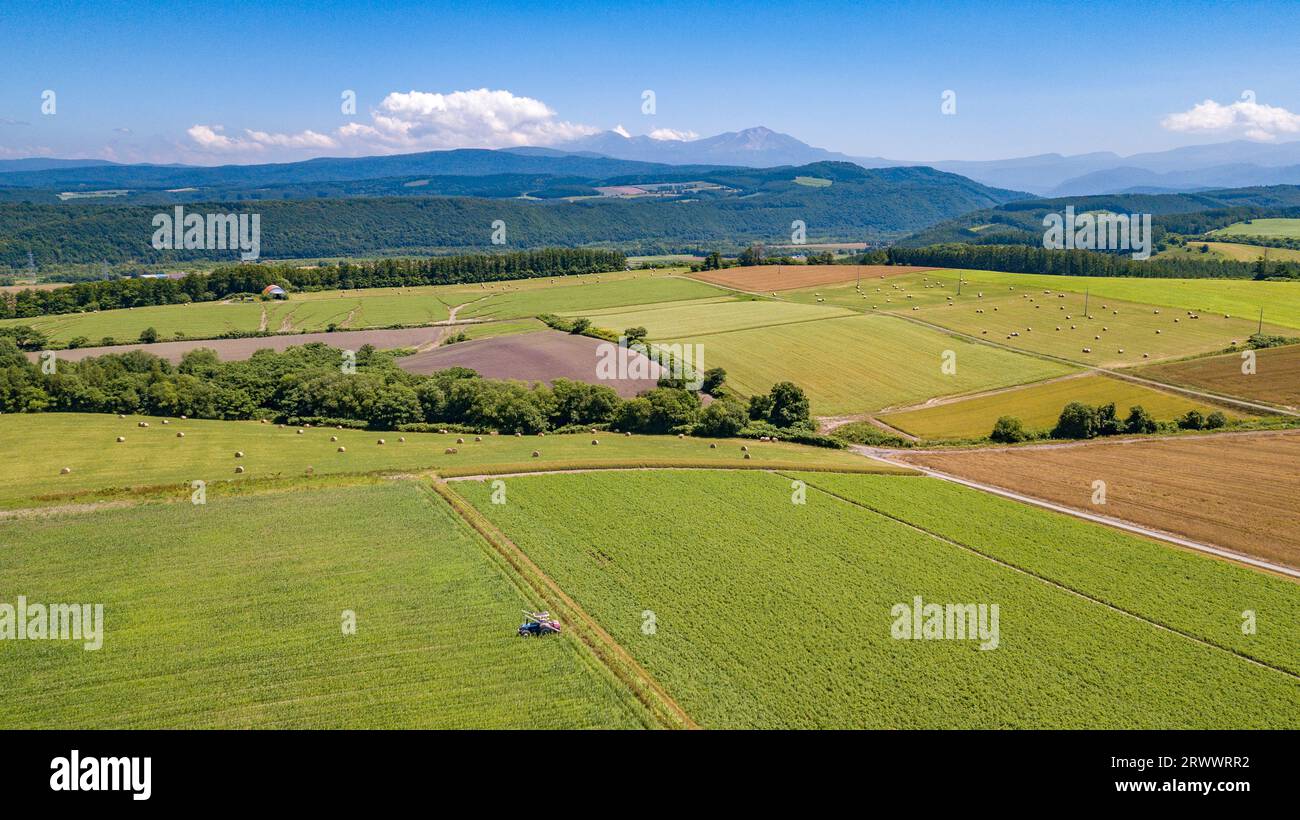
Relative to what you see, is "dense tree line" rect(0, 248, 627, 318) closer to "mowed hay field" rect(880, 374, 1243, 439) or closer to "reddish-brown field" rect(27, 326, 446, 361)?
"reddish-brown field" rect(27, 326, 446, 361)

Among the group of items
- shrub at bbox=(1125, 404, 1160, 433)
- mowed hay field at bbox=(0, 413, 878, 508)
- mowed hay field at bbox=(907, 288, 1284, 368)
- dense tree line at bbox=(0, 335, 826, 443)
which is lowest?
mowed hay field at bbox=(0, 413, 878, 508)

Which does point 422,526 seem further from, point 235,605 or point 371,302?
point 371,302

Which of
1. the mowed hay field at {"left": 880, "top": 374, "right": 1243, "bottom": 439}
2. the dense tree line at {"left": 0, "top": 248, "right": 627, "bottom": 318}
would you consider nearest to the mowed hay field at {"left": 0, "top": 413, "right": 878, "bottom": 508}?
the mowed hay field at {"left": 880, "top": 374, "right": 1243, "bottom": 439}

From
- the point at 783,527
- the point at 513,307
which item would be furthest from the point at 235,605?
the point at 513,307

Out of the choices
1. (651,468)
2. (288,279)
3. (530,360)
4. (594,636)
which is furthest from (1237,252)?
(594,636)

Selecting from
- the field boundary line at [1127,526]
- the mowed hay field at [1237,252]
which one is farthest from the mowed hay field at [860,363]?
the mowed hay field at [1237,252]

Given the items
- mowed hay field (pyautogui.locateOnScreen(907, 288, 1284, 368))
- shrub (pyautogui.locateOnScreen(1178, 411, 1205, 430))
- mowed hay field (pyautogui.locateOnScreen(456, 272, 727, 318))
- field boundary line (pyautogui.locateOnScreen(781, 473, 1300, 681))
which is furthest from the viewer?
mowed hay field (pyautogui.locateOnScreen(456, 272, 727, 318))
